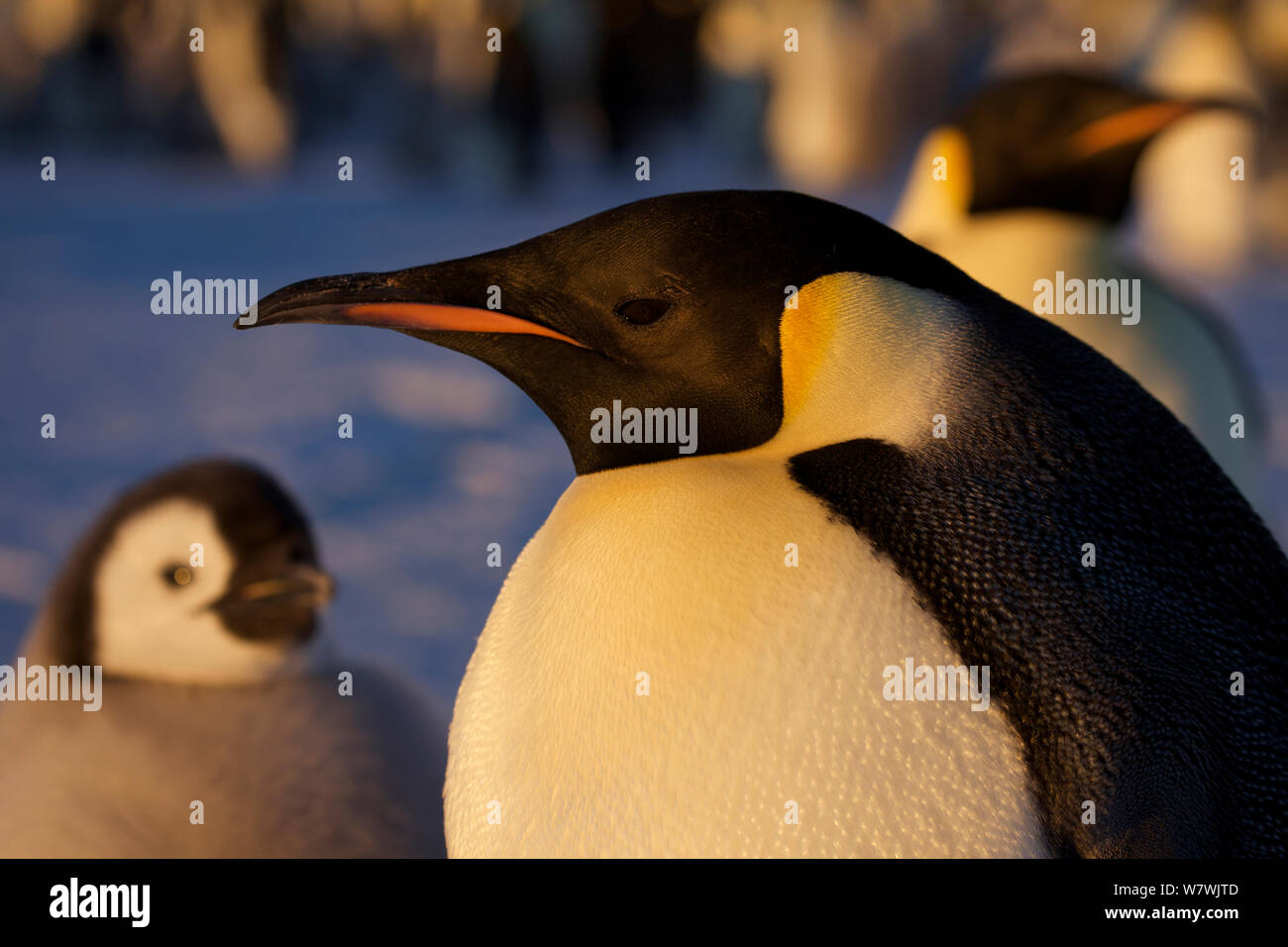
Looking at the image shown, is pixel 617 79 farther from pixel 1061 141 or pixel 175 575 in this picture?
pixel 175 575

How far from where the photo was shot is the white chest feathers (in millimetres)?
618

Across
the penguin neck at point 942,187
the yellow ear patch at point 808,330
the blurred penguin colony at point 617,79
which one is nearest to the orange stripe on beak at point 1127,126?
the penguin neck at point 942,187

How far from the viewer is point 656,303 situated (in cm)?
70

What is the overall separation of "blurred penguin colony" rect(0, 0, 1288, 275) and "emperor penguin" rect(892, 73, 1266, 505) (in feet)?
8.86

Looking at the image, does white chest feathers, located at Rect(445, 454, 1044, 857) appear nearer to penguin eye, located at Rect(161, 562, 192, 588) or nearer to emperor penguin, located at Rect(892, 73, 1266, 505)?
penguin eye, located at Rect(161, 562, 192, 588)

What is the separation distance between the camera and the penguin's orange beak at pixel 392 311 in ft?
2.33

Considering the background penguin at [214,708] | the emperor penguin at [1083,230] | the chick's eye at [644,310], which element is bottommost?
the background penguin at [214,708]

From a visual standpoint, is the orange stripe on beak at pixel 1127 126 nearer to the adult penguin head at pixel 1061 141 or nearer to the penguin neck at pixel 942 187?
the adult penguin head at pixel 1061 141

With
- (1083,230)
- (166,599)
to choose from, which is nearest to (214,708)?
(166,599)

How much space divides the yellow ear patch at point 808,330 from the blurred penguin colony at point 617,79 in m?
3.89

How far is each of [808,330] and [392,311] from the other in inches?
9.3
